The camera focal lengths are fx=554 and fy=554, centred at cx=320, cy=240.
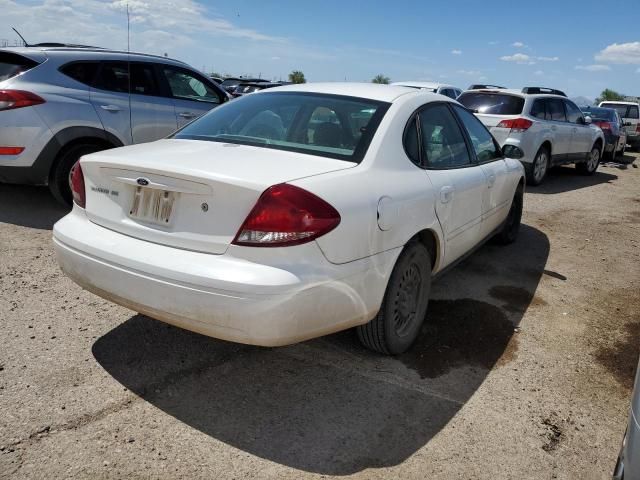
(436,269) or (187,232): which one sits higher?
(187,232)

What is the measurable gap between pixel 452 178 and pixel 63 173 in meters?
4.07

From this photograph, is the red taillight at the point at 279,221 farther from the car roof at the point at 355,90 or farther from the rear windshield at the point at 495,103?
the rear windshield at the point at 495,103

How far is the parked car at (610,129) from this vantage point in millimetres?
14781

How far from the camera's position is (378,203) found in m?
2.84

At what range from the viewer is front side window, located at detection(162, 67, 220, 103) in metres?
6.74

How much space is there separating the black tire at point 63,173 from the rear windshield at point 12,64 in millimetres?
871

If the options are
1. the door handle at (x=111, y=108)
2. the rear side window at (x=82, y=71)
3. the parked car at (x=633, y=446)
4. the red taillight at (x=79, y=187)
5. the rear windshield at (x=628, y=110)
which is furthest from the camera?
the rear windshield at (x=628, y=110)

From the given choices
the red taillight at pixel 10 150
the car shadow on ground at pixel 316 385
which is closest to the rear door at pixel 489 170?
the car shadow on ground at pixel 316 385

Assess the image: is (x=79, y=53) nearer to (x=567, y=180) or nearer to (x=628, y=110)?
(x=567, y=180)

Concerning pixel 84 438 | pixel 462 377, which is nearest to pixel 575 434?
pixel 462 377

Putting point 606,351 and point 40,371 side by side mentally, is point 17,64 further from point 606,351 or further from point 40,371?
point 606,351

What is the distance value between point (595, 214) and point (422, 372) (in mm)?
6216

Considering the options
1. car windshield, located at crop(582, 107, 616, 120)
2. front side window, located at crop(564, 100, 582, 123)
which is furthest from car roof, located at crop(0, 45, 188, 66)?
car windshield, located at crop(582, 107, 616, 120)

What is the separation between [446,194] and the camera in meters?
3.59
